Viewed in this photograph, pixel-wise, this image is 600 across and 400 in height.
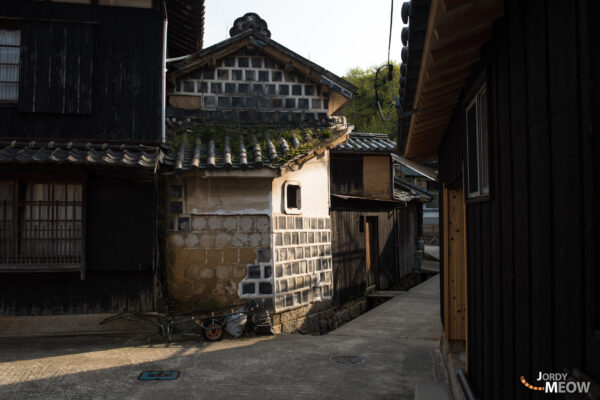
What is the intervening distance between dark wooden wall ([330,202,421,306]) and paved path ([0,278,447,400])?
3.12m

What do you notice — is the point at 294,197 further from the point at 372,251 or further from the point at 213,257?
the point at 372,251

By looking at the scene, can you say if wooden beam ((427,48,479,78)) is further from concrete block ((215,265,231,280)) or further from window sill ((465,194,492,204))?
concrete block ((215,265,231,280))

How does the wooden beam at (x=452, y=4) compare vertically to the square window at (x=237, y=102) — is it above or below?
below

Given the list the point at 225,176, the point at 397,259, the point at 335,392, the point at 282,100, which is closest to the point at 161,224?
the point at 225,176

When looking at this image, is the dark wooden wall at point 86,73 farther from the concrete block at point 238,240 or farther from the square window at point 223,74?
the concrete block at point 238,240

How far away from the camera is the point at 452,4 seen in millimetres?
2844

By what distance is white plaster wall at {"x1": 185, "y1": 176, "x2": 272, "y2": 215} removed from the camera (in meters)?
10.0

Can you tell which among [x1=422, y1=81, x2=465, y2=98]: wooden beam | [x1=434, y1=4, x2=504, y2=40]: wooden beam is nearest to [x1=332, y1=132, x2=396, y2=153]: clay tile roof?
[x1=422, y1=81, x2=465, y2=98]: wooden beam

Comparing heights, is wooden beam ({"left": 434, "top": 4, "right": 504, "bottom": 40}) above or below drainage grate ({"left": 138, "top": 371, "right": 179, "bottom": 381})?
above

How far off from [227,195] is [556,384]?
8.37 m

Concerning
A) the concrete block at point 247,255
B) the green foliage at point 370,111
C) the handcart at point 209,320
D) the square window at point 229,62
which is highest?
the green foliage at point 370,111

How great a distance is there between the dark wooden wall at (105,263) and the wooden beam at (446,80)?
644cm

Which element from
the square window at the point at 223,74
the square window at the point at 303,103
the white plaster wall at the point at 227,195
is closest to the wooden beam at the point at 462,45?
the white plaster wall at the point at 227,195

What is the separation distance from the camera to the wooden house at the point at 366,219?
540 inches
